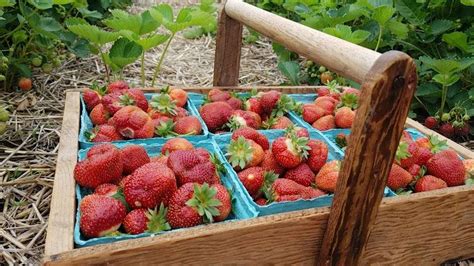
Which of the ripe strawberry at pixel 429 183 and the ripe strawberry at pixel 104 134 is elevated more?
the ripe strawberry at pixel 429 183

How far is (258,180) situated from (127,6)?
170 inches

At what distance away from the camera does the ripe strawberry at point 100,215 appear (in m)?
0.91

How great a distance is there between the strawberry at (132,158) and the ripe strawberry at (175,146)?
0.09m

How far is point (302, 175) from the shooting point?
3.89 feet

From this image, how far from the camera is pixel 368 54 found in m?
0.83

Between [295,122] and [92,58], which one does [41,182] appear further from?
[92,58]

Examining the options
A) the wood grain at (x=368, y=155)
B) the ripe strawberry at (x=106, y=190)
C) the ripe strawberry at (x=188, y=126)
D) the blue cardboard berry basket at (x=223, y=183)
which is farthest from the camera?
the ripe strawberry at (x=188, y=126)

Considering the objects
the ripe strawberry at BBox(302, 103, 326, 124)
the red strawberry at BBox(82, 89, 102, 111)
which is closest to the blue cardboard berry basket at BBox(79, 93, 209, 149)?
the red strawberry at BBox(82, 89, 102, 111)

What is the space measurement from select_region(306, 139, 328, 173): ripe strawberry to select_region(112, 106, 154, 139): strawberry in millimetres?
477

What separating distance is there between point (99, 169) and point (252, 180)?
36 centimetres

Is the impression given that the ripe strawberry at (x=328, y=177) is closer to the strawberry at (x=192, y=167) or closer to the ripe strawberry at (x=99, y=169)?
the strawberry at (x=192, y=167)

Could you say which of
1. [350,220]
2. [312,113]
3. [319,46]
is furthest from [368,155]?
[312,113]

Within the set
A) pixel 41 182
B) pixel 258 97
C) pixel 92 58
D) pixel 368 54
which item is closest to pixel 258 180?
→ pixel 368 54

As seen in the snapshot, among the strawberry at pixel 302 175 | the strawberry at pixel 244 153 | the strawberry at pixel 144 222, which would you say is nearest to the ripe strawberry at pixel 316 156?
the strawberry at pixel 302 175
